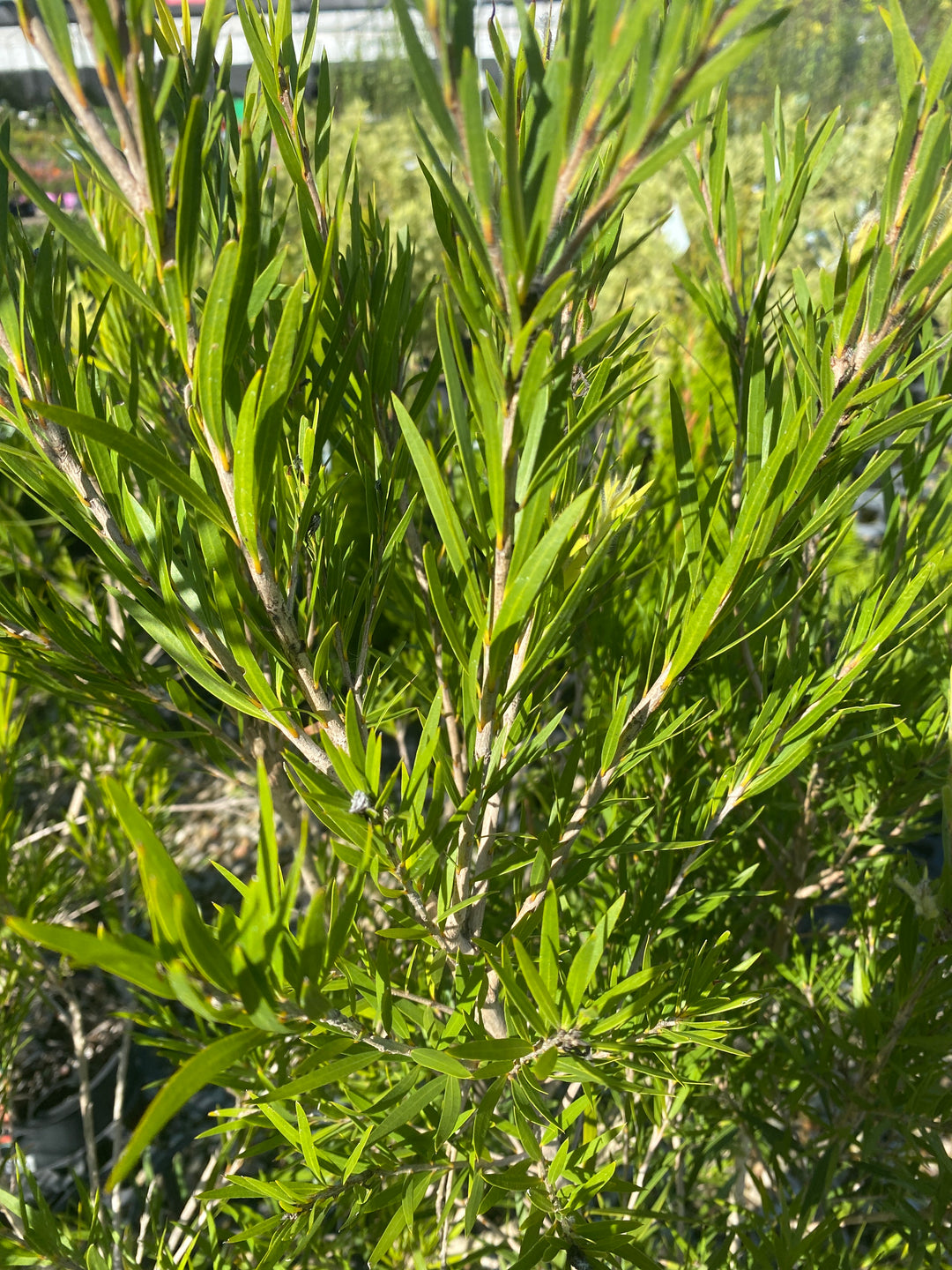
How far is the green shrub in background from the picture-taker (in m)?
0.19

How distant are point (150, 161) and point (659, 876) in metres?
0.37

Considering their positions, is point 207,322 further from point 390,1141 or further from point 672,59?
point 390,1141

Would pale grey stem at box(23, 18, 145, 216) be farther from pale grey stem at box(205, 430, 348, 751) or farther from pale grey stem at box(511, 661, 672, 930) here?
pale grey stem at box(511, 661, 672, 930)

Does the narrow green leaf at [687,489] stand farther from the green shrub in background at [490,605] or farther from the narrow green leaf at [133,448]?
the narrow green leaf at [133,448]

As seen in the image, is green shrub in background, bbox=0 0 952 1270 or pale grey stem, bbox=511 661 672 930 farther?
pale grey stem, bbox=511 661 672 930

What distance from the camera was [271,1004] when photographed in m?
0.19

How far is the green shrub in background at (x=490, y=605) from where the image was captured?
0.19 meters

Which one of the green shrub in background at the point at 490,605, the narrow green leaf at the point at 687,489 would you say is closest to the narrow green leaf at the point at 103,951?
the green shrub in background at the point at 490,605

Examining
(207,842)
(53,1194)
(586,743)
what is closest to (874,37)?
(207,842)

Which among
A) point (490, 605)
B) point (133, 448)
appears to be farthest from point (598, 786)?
point (133, 448)

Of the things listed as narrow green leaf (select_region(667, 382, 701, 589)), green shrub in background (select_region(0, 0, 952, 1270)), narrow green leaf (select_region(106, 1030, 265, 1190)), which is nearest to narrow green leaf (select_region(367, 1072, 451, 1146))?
green shrub in background (select_region(0, 0, 952, 1270))

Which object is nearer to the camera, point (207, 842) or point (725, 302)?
point (725, 302)

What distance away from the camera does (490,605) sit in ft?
0.83

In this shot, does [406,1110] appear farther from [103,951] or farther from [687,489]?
[687,489]
